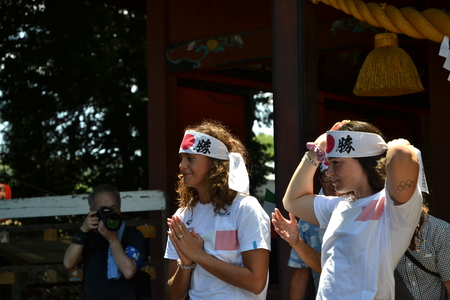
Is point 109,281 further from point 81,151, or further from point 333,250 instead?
point 81,151

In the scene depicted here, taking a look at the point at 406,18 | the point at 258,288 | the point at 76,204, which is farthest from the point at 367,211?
the point at 76,204

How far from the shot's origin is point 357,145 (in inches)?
91.7

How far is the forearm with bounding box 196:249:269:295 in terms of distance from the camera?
2502 millimetres

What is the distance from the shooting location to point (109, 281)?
3.44 meters

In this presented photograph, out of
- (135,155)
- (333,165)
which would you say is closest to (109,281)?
(333,165)

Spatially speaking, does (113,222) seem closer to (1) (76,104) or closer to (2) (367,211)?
(2) (367,211)

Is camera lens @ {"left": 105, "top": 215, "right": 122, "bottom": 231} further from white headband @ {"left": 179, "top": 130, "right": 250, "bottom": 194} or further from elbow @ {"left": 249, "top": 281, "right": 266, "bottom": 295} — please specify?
elbow @ {"left": 249, "top": 281, "right": 266, "bottom": 295}

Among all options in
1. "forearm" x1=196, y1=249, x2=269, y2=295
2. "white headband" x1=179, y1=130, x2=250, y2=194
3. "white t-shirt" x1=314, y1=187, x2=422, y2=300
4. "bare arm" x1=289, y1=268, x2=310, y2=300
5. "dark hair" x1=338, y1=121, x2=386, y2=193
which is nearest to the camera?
"white t-shirt" x1=314, y1=187, x2=422, y2=300

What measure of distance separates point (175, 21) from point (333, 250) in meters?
3.72

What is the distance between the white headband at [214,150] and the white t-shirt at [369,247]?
2.00 feet

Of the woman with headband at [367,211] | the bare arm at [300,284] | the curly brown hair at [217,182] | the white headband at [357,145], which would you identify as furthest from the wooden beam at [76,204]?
the white headband at [357,145]

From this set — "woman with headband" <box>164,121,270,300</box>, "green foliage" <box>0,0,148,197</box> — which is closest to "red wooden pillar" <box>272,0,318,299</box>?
"woman with headband" <box>164,121,270,300</box>

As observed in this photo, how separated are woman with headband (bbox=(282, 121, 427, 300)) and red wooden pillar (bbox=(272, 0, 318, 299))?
926 mm

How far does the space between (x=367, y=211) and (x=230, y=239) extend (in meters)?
0.63
